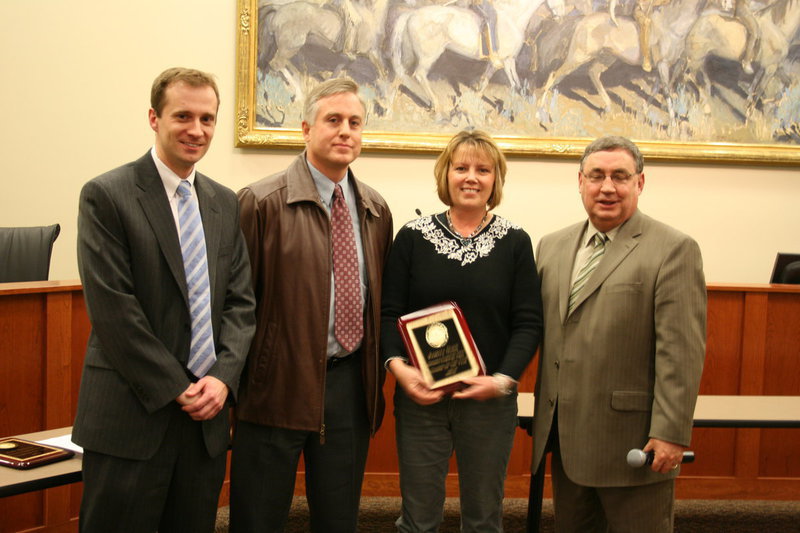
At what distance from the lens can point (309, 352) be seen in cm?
214

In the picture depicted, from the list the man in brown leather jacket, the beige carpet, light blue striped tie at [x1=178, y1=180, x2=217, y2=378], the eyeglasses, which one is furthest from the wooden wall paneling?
light blue striped tie at [x1=178, y1=180, x2=217, y2=378]

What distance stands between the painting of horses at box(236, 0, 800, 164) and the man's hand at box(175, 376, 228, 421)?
3225mm

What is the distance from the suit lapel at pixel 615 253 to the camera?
212 cm

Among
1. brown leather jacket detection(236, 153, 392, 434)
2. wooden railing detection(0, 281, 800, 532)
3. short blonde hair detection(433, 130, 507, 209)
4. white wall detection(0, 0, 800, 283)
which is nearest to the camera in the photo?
brown leather jacket detection(236, 153, 392, 434)

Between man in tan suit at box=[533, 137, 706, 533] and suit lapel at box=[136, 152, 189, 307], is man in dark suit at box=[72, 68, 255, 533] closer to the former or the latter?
suit lapel at box=[136, 152, 189, 307]

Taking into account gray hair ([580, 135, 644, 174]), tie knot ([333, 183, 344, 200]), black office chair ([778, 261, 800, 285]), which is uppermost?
gray hair ([580, 135, 644, 174])

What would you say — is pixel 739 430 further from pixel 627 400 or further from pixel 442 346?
pixel 442 346

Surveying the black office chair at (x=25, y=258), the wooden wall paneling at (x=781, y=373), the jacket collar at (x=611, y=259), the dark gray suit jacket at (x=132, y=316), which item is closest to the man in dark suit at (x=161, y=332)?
the dark gray suit jacket at (x=132, y=316)

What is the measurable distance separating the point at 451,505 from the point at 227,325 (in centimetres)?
199

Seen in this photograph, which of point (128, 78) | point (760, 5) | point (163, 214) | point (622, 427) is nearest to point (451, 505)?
point (622, 427)

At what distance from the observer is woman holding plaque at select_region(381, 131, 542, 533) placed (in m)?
2.15

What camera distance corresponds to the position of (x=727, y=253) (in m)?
5.25

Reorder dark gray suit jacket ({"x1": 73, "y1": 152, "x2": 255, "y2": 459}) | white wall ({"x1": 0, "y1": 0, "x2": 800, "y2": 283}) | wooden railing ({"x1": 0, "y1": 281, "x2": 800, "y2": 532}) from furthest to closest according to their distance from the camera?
white wall ({"x1": 0, "y1": 0, "x2": 800, "y2": 283})
wooden railing ({"x1": 0, "y1": 281, "x2": 800, "y2": 532})
dark gray suit jacket ({"x1": 73, "y1": 152, "x2": 255, "y2": 459})

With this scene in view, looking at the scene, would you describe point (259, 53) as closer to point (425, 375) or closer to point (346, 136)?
point (346, 136)
